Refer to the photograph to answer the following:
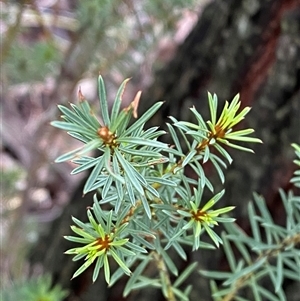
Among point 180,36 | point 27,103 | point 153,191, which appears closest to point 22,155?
point 27,103

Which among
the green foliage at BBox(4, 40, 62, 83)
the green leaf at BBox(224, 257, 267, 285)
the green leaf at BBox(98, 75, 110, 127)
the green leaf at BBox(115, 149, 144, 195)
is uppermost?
the green foliage at BBox(4, 40, 62, 83)

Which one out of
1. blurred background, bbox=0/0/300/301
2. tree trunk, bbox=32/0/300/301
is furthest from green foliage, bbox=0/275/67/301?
tree trunk, bbox=32/0/300/301

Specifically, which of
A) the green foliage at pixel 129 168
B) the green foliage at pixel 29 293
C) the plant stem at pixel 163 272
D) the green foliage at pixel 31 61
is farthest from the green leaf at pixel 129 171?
the green foliage at pixel 31 61

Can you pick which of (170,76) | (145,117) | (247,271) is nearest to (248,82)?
(170,76)

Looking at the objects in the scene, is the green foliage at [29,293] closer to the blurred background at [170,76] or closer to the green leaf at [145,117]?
the blurred background at [170,76]

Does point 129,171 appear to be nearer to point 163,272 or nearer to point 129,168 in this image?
point 129,168

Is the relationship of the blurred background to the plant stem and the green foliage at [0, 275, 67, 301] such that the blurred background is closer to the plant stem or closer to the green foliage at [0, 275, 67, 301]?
the green foliage at [0, 275, 67, 301]

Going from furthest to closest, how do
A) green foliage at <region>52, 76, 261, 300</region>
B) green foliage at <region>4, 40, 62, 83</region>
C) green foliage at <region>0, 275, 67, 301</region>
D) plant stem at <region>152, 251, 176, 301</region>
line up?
green foliage at <region>4, 40, 62, 83</region>
green foliage at <region>0, 275, 67, 301</region>
plant stem at <region>152, 251, 176, 301</region>
green foliage at <region>52, 76, 261, 300</region>

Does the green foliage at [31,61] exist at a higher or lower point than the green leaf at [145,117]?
higher

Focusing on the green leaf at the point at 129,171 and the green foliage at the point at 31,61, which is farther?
the green foliage at the point at 31,61
